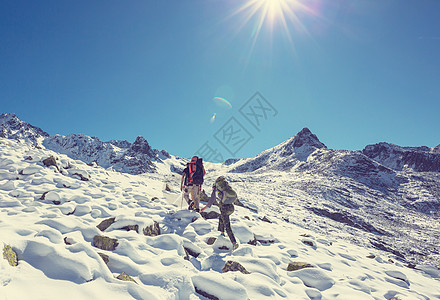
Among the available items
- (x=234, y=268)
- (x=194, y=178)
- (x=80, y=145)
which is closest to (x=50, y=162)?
(x=194, y=178)

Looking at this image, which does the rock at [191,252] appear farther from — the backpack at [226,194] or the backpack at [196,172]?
the backpack at [196,172]

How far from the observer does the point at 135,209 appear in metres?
7.83

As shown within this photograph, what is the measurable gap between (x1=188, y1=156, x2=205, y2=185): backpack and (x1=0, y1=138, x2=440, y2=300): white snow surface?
142 centimetres

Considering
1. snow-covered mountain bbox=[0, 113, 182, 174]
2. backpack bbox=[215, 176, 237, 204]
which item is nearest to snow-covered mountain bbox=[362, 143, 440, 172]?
backpack bbox=[215, 176, 237, 204]

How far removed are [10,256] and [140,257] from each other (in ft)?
6.81

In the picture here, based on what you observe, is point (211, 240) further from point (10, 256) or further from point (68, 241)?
point (10, 256)

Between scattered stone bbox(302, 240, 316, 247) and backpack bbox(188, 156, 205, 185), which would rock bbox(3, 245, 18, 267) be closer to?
backpack bbox(188, 156, 205, 185)

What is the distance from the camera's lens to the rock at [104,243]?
13.8 ft

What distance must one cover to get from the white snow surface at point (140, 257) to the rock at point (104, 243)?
14 centimetres

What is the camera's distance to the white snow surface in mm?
2727

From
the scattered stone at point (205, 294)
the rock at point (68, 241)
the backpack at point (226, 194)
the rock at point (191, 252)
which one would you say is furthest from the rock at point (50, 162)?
the scattered stone at point (205, 294)

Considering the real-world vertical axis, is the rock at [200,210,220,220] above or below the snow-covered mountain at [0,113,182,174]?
below

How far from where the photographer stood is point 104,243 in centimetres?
423

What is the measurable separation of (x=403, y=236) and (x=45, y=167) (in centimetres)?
2958
